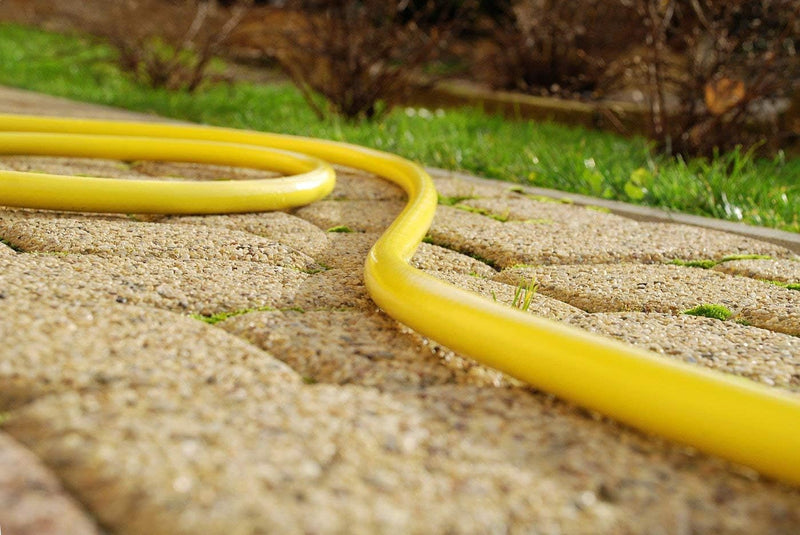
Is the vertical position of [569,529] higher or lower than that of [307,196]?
higher

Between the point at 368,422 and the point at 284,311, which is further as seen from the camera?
the point at 284,311

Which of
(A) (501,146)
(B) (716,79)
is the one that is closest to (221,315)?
(A) (501,146)

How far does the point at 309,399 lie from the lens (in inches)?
34.9

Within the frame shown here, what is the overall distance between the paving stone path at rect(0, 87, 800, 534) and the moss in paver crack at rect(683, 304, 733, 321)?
17 mm

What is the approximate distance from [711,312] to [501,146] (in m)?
1.74

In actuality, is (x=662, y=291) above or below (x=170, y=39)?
above

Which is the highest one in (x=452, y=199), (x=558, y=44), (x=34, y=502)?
(x=34, y=502)

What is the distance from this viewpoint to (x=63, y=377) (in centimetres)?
86

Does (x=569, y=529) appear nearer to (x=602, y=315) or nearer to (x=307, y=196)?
(x=602, y=315)

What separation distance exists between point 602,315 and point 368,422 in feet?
1.83

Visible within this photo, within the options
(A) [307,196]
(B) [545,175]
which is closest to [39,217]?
(A) [307,196]

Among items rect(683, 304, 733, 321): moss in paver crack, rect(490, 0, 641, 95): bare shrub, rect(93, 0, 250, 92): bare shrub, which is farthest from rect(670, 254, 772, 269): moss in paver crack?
rect(93, 0, 250, 92): bare shrub

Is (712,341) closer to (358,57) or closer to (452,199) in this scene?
(452,199)

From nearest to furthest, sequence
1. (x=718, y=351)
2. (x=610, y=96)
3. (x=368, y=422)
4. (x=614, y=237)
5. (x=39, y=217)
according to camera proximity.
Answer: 1. (x=368, y=422)
2. (x=718, y=351)
3. (x=39, y=217)
4. (x=614, y=237)
5. (x=610, y=96)
